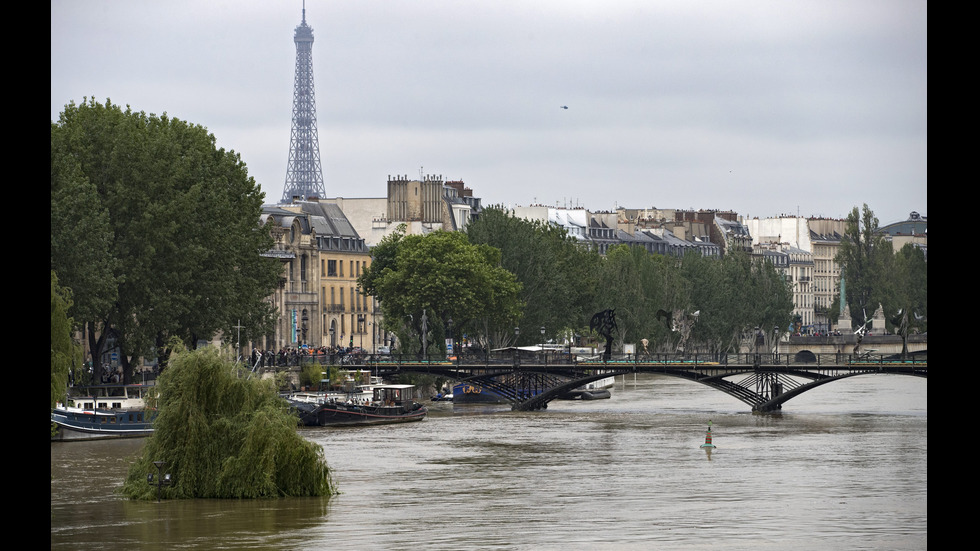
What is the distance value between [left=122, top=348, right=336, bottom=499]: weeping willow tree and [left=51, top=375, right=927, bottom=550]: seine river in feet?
2.18

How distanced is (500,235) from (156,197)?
39120 mm

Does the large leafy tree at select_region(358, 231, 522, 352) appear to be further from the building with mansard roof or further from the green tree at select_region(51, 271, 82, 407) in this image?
the green tree at select_region(51, 271, 82, 407)

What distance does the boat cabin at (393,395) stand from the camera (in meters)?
72.0

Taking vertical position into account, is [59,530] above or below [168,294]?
below

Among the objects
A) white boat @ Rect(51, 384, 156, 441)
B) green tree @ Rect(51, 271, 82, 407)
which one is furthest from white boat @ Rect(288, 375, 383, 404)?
green tree @ Rect(51, 271, 82, 407)

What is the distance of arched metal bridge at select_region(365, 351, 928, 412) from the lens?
236 ft

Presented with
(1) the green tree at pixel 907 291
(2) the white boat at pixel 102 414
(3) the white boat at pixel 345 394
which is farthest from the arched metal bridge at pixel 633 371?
(1) the green tree at pixel 907 291

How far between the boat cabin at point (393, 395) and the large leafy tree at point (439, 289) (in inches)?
340

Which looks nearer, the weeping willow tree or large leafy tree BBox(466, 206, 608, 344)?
the weeping willow tree

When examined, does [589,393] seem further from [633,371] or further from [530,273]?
[633,371]

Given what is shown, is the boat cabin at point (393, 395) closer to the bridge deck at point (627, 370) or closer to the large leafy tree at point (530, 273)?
the bridge deck at point (627, 370)
